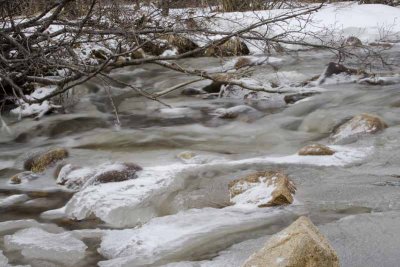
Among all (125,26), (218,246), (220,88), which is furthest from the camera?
(220,88)

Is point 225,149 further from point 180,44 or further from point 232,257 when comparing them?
point 180,44

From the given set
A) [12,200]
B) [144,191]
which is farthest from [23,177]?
[144,191]

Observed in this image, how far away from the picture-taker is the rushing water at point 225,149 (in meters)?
2.84

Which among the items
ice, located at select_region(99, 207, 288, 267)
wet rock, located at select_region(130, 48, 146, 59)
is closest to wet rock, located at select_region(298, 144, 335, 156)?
ice, located at select_region(99, 207, 288, 267)

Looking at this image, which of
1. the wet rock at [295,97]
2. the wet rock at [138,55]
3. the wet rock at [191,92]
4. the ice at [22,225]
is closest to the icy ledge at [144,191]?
the ice at [22,225]

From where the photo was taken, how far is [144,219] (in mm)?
3271

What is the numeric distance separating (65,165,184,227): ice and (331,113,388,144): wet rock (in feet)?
4.98

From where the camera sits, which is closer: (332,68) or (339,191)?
(339,191)

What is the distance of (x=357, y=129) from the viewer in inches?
183

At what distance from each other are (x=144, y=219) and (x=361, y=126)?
7.55 feet

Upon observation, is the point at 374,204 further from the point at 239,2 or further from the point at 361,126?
the point at 239,2

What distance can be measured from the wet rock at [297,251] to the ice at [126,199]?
1.33 m

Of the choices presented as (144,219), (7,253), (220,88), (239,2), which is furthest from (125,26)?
Result: (239,2)

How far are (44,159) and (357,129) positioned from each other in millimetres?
2691
